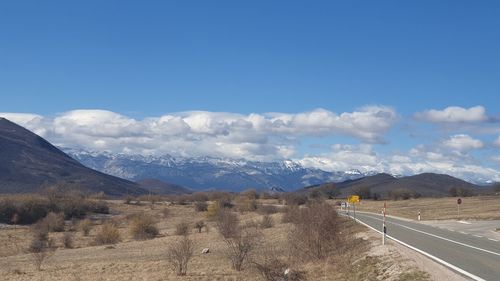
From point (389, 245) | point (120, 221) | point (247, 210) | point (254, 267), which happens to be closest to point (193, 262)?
point (254, 267)

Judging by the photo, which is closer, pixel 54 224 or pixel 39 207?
pixel 54 224

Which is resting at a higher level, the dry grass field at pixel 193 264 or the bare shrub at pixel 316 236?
the bare shrub at pixel 316 236

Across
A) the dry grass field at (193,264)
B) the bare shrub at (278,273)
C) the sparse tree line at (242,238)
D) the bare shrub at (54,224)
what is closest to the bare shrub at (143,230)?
the sparse tree line at (242,238)

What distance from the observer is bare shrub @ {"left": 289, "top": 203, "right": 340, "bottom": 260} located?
31047 millimetres

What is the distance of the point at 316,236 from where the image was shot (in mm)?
31641

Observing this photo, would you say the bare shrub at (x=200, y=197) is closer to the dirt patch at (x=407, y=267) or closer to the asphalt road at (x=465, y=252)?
the asphalt road at (x=465, y=252)

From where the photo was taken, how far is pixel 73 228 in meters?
74.2

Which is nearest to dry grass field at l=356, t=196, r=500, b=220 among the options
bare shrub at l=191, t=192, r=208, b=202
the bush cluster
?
the bush cluster

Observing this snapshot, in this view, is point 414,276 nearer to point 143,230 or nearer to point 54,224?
point 143,230

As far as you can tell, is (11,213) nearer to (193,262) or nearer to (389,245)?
(193,262)

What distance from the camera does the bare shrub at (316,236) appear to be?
31.0 m

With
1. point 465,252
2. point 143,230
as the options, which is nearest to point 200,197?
point 143,230

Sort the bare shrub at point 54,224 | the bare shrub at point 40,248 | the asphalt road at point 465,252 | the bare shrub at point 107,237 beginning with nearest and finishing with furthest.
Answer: the asphalt road at point 465,252 → the bare shrub at point 40,248 → the bare shrub at point 107,237 → the bare shrub at point 54,224

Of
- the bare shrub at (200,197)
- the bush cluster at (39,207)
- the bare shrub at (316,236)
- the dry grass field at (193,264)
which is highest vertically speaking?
the bare shrub at (200,197)
